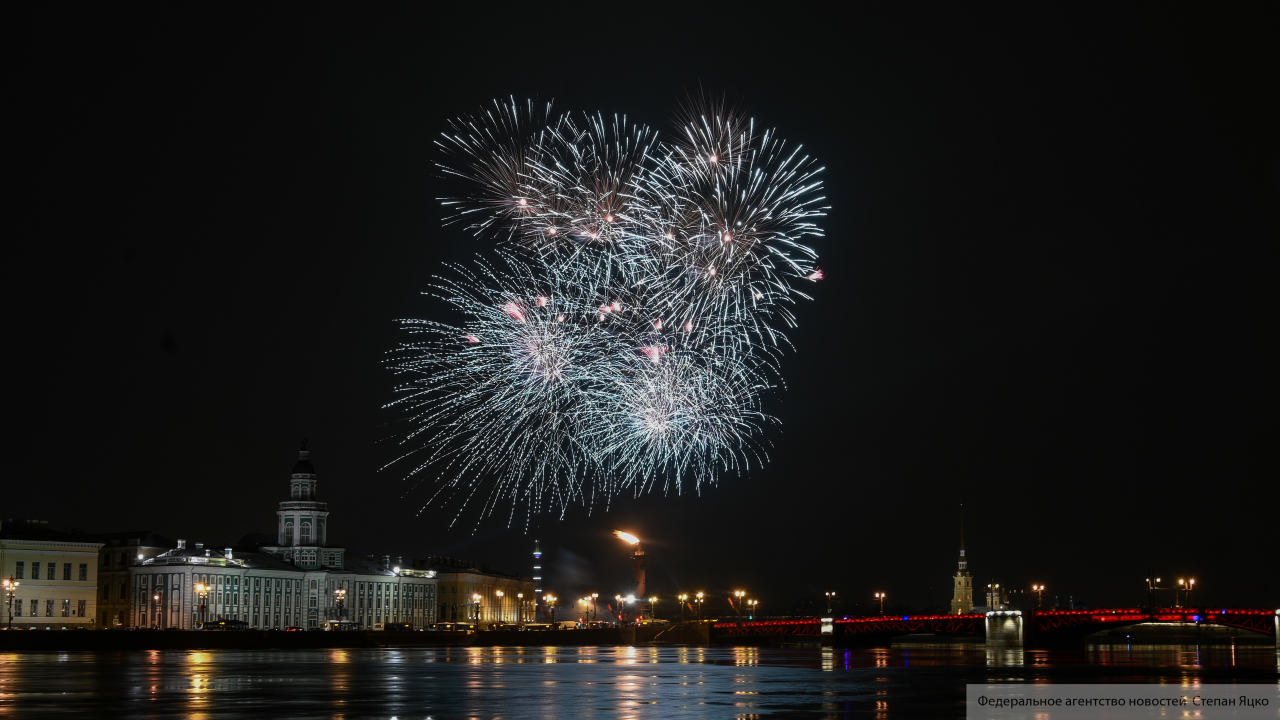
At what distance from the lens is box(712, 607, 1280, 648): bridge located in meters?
88.6

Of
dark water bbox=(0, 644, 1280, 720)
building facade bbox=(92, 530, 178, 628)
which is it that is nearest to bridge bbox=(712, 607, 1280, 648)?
dark water bbox=(0, 644, 1280, 720)

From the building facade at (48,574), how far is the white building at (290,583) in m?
9.97

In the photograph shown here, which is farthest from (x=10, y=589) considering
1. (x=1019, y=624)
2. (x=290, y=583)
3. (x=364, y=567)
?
(x=1019, y=624)

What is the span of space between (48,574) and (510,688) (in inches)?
3545

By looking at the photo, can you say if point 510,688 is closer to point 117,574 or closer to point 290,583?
point 117,574

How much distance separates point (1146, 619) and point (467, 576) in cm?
10434

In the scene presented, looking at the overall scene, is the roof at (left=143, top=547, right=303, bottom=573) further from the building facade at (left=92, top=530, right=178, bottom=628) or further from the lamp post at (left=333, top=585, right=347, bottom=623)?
the lamp post at (left=333, top=585, right=347, bottom=623)

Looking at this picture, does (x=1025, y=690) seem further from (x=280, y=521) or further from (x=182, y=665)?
(x=280, y=521)

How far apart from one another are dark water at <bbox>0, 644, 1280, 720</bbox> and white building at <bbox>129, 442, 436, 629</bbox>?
78090 mm

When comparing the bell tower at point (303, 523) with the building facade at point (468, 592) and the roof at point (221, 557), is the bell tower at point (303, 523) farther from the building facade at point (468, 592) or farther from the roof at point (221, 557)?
the building facade at point (468, 592)

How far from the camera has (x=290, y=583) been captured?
14350 centimetres

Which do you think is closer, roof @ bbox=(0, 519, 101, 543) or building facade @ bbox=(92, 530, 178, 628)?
roof @ bbox=(0, 519, 101, 543)

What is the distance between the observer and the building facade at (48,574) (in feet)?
351

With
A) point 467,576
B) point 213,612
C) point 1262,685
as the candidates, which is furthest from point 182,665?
point 467,576
